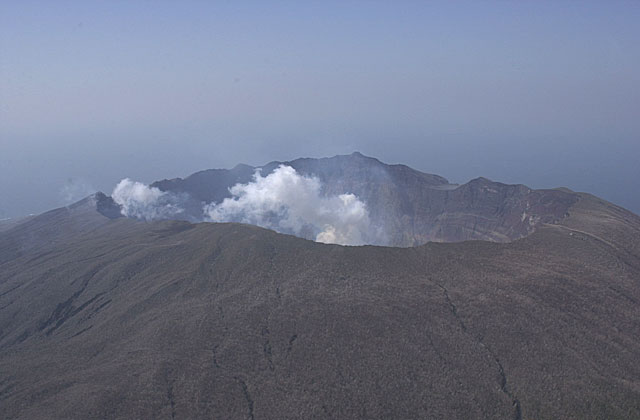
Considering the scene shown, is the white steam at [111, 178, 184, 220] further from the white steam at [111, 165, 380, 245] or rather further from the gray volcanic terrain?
the gray volcanic terrain

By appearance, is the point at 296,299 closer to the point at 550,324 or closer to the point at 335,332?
the point at 335,332

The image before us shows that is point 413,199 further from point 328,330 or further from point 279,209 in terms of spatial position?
point 328,330

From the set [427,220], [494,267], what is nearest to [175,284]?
[494,267]

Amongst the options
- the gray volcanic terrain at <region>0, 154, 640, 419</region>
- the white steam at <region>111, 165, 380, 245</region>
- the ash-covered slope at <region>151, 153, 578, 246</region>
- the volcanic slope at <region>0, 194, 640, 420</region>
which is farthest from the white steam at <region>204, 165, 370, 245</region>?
the volcanic slope at <region>0, 194, 640, 420</region>

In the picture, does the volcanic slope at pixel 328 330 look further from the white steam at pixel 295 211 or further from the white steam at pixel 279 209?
the white steam at pixel 295 211

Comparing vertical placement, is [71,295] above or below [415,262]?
below

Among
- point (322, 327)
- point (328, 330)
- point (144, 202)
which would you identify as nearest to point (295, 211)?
point (144, 202)

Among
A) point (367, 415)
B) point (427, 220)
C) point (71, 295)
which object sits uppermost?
point (367, 415)
